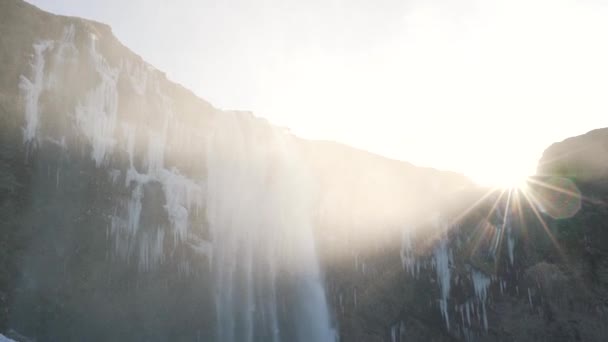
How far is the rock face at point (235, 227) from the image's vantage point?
20.9 m

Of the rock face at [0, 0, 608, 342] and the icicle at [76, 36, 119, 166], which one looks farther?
the icicle at [76, 36, 119, 166]

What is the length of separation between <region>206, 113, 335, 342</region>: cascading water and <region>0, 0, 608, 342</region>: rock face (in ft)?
0.28

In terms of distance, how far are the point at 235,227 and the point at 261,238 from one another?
1.72 metres

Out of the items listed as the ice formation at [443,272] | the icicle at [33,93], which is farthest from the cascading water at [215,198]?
the ice formation at [443,272]

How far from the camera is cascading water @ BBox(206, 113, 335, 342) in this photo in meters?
27.2

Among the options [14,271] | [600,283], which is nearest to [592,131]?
[600,283]

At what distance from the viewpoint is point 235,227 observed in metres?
28.4

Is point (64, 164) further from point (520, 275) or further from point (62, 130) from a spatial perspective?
point (520, 275)

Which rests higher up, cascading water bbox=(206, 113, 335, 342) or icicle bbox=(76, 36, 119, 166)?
icicle bbox=(76, 36, 119, 166)

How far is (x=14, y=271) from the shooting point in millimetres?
19531

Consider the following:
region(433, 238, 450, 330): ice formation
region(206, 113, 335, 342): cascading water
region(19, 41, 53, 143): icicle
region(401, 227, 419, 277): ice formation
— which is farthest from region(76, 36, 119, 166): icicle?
region(433, 238, 450, 330): ice formation

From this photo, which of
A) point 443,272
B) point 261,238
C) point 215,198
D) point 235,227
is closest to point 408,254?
point 443,272

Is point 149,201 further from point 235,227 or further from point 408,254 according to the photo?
point 408,254

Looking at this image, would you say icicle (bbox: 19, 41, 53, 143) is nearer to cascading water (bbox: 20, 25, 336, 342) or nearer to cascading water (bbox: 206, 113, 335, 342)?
cascading water (bbox: 20, 25, 336, 342)
